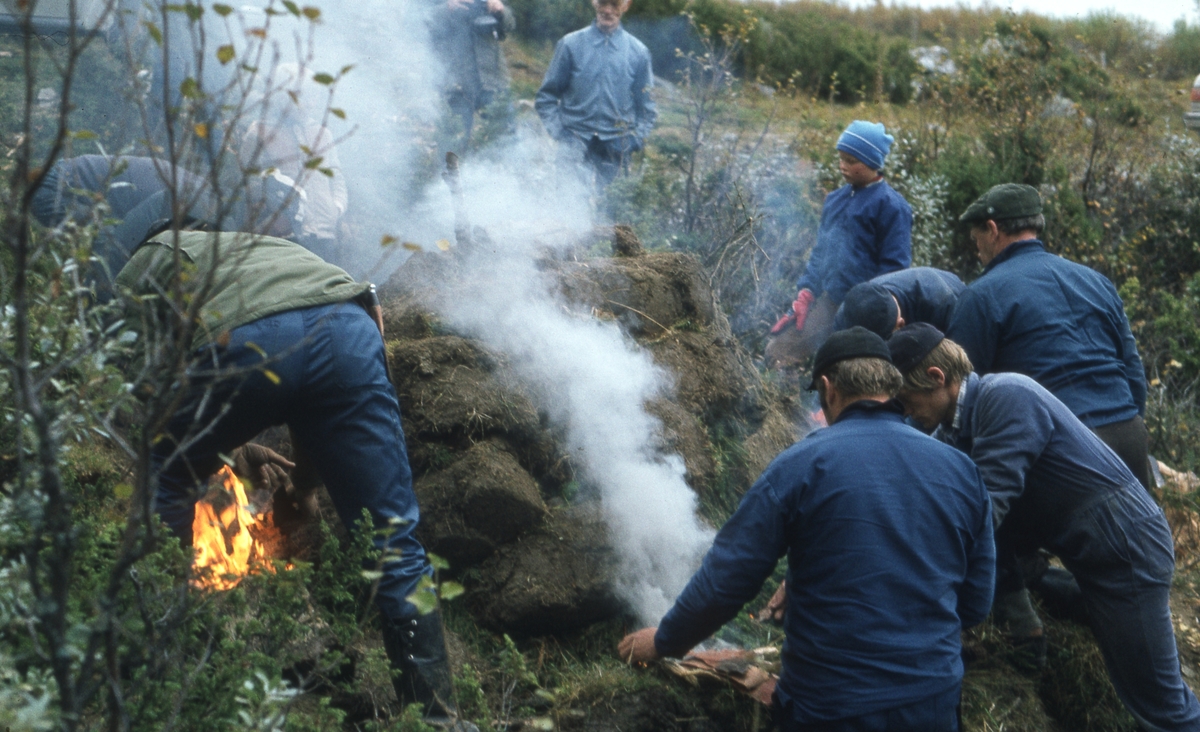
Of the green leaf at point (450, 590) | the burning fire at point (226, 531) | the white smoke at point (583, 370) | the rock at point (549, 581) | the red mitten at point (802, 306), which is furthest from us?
the red mitten at point (802, 306)

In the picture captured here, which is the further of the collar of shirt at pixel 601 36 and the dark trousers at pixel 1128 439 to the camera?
the collar of shirt at pixel 601 36

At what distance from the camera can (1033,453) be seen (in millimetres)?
3443

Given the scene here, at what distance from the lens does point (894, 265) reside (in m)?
5.81

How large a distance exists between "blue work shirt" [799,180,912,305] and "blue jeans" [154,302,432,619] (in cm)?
341

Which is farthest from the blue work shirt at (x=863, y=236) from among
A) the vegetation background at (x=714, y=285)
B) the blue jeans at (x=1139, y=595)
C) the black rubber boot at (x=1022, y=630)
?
the blue jeans at (x=1139, y=595)

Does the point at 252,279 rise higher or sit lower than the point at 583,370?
higher

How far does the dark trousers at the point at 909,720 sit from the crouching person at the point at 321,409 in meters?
1.06

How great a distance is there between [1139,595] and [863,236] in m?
2.81

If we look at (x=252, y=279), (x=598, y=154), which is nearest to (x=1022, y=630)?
(x=252, y=279)

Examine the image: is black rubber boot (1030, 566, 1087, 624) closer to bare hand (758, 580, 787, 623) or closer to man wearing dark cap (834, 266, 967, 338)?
man wearing dark cap (834, 266, 967, 338)

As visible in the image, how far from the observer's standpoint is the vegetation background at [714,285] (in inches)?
87.4

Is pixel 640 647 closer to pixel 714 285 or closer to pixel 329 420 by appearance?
pixel 329 420

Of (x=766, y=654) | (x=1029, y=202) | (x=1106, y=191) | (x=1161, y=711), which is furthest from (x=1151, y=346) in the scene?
(x=766, y=654)

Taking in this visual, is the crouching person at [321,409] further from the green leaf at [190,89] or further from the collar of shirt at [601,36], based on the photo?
the collar of shirt at [601,36]
